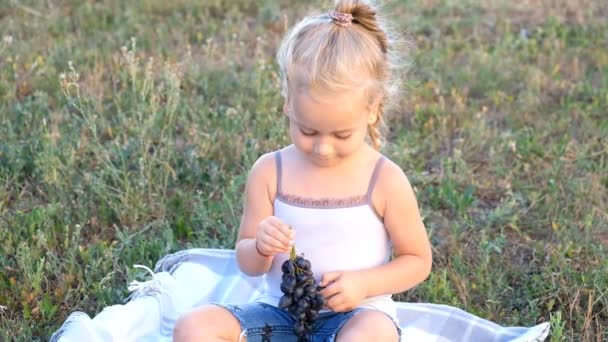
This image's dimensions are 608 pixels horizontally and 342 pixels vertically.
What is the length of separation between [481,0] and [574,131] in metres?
2.28

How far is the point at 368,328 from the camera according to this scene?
257 centimetres

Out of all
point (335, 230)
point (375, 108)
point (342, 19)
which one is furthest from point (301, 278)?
point (342, 19)

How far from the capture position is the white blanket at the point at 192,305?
3019 mm

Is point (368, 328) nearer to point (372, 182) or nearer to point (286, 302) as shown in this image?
point (286, 302)

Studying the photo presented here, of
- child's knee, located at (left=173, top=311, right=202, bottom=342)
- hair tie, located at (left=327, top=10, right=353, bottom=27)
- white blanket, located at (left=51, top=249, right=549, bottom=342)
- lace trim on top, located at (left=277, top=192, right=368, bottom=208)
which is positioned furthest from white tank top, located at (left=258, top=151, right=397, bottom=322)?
white blanket, located at (left=51, top=249, right=549, bottom=342)

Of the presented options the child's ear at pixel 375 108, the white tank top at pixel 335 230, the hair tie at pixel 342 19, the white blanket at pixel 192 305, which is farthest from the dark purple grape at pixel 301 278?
the white blanket at pixel 192 305

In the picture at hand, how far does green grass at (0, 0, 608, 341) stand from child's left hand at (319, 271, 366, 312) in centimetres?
88

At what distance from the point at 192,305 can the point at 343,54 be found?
1340mm

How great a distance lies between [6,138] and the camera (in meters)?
4.30

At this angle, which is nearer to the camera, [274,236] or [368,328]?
[274,236]

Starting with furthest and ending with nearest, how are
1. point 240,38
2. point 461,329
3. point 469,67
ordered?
point 240,38 → point 469,67 → point 461,329

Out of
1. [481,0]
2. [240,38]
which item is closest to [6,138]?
[240,38]

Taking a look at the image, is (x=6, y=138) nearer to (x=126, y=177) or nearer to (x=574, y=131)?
(x=126, y=177)

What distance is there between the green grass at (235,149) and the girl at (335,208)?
768 millimetres
